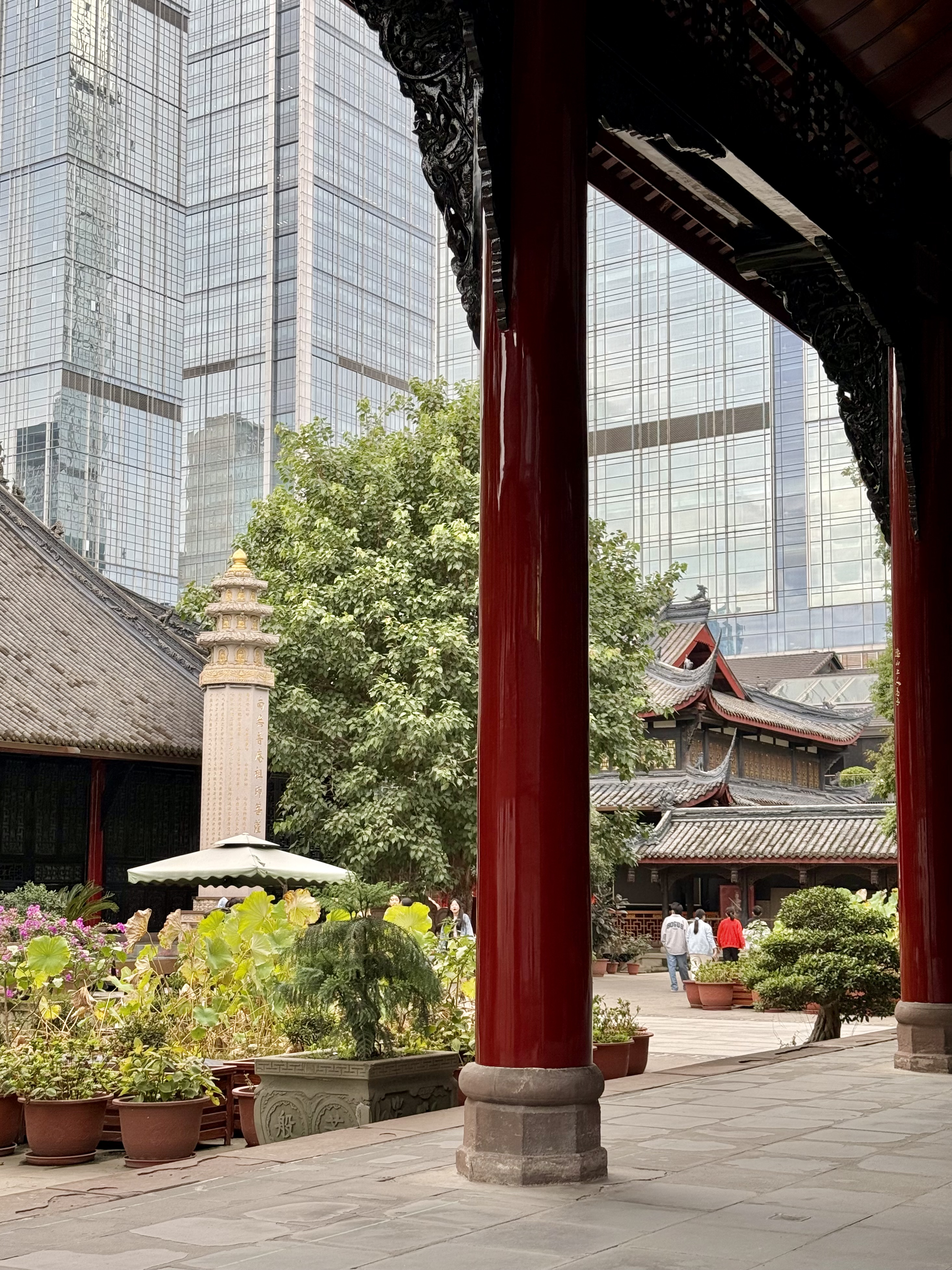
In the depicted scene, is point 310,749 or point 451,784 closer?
point 451,784

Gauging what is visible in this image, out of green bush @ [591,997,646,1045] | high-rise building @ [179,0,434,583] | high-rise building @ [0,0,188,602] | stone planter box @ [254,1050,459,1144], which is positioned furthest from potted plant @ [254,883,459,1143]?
high-rise building @ [179,0,434,583]

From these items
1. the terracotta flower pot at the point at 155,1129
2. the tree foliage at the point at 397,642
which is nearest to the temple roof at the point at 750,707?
the tree foliage at the point at 397,642

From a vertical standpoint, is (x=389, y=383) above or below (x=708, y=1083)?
above

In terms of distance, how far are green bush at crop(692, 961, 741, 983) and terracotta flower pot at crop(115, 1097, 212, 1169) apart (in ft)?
42.7

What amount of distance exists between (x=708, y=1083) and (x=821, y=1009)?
4.88m

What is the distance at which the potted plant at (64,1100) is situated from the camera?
758 centimetres

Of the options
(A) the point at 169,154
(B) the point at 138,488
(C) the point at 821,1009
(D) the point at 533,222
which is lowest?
(C) the point at 821,1009

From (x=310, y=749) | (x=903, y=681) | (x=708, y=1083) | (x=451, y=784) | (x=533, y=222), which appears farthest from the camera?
(x=310, y=749)

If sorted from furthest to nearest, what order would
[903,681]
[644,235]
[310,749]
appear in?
[644,235]
[310,749]
[903,681]

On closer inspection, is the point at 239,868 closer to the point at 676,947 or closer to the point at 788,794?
the point at 676,947

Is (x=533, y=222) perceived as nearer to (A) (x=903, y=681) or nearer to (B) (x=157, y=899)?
(A) (x=903, y=681)

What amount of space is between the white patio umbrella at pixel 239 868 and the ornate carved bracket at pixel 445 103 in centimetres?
973

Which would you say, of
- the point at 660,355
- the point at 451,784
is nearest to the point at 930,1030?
the point at 451,784

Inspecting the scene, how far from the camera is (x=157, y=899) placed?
21141 mm
